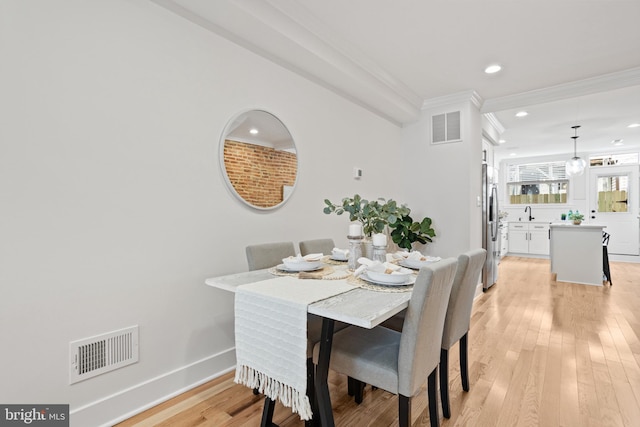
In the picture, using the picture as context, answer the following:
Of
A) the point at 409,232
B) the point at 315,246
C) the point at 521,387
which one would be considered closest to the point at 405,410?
the point at 521,387

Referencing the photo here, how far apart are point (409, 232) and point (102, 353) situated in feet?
10.8

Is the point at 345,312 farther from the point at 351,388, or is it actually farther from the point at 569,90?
the point at 569,90

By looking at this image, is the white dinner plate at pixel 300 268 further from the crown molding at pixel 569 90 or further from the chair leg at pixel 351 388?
the crown molding at pixel 569 90

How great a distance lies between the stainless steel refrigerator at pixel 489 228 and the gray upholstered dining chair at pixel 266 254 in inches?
129

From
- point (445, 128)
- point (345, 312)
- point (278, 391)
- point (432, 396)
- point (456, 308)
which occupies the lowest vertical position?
point (432, 396)

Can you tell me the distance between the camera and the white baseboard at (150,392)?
5.34 feet

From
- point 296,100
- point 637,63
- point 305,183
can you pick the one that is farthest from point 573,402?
point 637,63

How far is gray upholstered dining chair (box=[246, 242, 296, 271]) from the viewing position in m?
2.12

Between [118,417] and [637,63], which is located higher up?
[637,63]

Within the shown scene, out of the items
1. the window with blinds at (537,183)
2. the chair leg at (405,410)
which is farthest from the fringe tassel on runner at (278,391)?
the window with blinds at (537,183)

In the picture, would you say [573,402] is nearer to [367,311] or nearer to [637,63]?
[367,311]

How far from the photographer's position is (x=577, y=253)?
16.5ft

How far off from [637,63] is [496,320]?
284 centimetres

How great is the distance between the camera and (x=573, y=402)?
1.90 m
